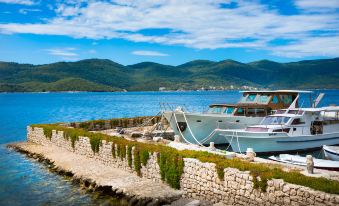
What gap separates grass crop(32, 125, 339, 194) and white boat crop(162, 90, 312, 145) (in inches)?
309

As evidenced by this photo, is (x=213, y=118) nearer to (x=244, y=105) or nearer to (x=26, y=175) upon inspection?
(x=244, y=105)

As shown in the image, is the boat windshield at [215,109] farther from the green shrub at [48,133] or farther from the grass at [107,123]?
the green shrub at [48,133]

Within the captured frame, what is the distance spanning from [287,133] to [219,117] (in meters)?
5.39

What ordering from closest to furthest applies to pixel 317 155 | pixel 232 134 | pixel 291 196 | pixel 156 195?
pixel 291 196, pixel 156 195, pixel 232 134, pixel 317 155

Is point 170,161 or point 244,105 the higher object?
point 244,105

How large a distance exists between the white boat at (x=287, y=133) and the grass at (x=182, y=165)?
27.7 ft

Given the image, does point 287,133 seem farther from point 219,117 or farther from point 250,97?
point 250,97

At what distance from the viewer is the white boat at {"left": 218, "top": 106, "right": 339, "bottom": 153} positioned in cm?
2425

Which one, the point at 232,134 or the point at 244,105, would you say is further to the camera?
the point at 244,105

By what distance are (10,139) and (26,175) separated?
785 inches

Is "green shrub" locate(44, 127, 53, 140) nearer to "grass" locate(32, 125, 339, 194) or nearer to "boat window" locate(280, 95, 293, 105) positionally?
"grass" locate(32, 125, 339, 194)

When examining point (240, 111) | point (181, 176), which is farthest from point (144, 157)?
point (240, 111)

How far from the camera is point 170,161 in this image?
16.0 metres

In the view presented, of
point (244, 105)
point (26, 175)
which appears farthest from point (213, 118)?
point (26, 175)
